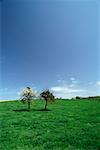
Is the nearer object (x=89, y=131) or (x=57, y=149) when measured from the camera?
(x=57, y=149)

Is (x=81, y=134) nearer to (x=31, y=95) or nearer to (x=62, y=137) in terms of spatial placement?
(x=62, y=137)

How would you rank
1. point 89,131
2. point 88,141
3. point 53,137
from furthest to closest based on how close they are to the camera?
1. point 89,131
2. point 53,137
3. point 88,141

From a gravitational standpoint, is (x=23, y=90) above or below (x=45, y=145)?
above

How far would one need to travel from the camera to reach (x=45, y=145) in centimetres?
1884

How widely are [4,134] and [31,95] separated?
27.0 m

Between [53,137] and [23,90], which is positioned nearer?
[53,137]

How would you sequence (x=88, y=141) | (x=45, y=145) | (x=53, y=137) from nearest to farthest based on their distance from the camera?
(x=45, y=145) → (x=88, y=141) → (x=53, y=137)

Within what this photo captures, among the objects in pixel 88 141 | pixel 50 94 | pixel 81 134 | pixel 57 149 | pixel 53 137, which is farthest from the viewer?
pixel 50 94

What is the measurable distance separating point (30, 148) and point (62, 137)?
430cm

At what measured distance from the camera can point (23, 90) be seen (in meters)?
50.2

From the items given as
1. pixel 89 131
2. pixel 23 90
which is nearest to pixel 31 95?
pixel 23 90

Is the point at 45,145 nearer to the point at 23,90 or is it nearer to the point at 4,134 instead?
the point at 4,134

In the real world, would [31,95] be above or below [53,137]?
above

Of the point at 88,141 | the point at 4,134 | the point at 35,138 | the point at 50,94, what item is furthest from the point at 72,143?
the point at 50,94
